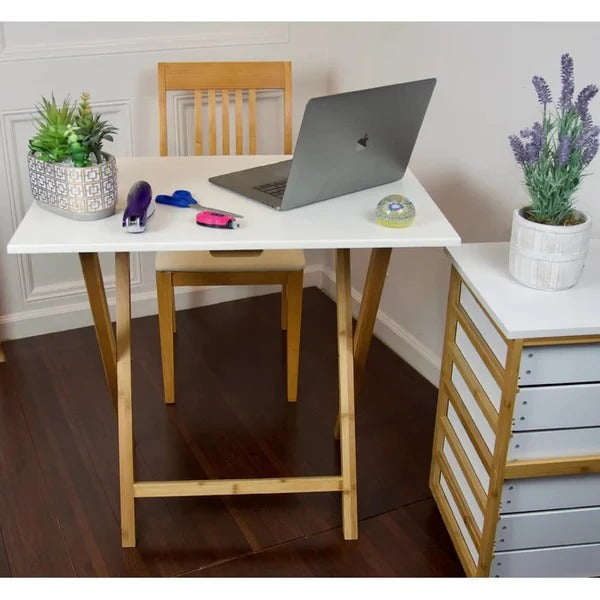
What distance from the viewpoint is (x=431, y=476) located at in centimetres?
228

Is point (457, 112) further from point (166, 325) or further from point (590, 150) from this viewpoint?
point (166, 325)

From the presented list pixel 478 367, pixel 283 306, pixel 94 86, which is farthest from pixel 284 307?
pixel 478 367

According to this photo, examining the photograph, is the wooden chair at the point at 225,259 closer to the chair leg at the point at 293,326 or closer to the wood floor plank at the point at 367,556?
the chair leg at the point at 293,326

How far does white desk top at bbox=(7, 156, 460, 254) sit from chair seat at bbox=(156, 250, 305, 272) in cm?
35

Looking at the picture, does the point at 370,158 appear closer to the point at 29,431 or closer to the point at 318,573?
the point at 318,573

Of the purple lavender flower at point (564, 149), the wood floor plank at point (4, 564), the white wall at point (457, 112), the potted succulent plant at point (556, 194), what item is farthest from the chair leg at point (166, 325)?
the purple lavender flower at point (564, 149)

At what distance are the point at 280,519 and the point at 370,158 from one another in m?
0.91

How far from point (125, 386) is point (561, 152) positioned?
1.09 m

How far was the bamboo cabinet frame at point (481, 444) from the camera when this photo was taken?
5.67 feet

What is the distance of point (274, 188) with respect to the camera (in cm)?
208

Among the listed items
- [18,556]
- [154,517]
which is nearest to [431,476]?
[154,517]

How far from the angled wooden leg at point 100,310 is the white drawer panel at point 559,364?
0.98 m

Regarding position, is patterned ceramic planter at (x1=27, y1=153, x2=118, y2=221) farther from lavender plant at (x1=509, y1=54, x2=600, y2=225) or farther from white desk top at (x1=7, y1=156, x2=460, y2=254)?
lavender plant at (x1=509, y1=54, x2=600, y2=225)

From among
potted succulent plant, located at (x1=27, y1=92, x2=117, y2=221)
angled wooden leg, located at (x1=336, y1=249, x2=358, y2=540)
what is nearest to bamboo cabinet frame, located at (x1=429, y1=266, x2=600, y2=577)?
angled wooden leg, located at (x1=336, y1=249, x2=358, y2=540)
